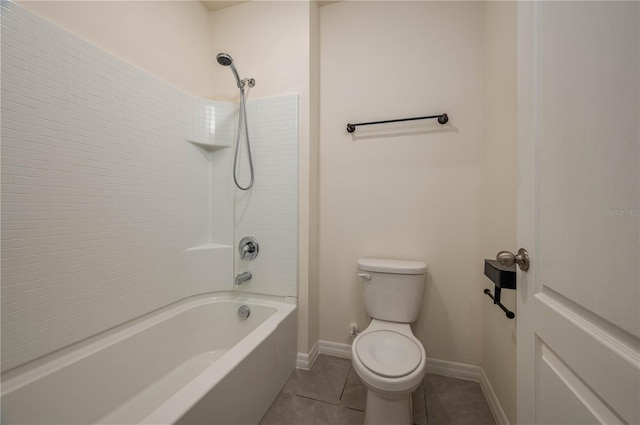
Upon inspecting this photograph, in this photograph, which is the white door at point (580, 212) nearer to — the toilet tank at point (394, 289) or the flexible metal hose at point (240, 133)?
the toilet tank at point (394, 289)

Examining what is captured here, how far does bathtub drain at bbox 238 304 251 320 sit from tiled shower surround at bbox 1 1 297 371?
265 mm

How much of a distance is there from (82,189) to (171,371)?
3.65 ft

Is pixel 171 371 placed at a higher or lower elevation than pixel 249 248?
lower

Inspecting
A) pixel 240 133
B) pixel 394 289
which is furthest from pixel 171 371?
pixel 240 133

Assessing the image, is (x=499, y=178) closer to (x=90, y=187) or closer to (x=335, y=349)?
(x=335, y=349)

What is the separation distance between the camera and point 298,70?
1.60m

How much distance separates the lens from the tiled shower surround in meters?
0.89

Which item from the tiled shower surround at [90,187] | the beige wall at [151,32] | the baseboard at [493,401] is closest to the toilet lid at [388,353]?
the baseboard at [493,401]

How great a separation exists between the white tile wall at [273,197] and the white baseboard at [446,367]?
0.47 metres

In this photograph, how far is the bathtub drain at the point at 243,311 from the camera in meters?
1.62

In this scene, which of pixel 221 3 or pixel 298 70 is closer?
pixel 298 70

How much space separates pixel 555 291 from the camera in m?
0.54

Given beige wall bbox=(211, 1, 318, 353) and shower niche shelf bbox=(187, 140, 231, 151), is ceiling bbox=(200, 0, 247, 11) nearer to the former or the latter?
beige wall bbox=(211, 1, 318, 353)

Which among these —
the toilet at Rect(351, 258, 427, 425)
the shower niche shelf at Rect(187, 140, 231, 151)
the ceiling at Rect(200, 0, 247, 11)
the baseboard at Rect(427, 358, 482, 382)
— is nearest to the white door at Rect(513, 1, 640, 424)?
the toilet at Rect(351, 258, 427, 425)
